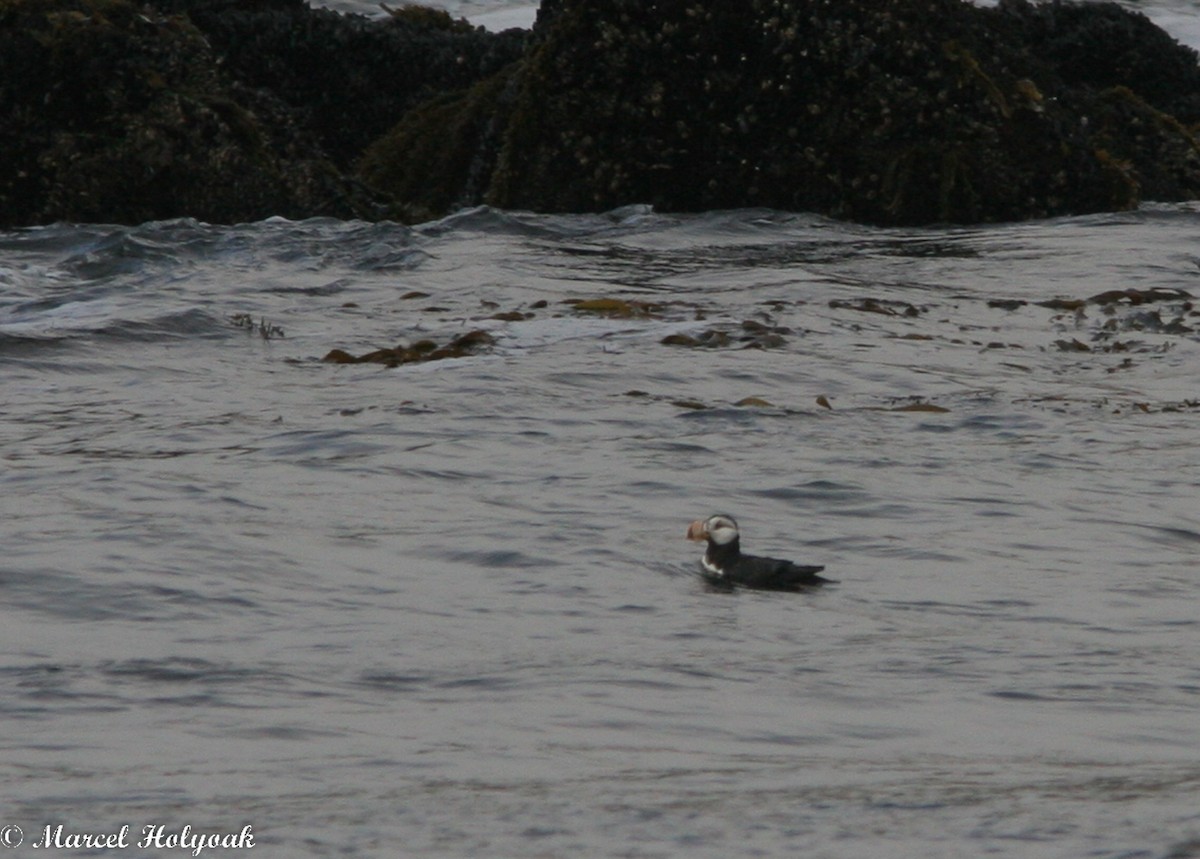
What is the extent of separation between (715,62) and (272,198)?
361 cm

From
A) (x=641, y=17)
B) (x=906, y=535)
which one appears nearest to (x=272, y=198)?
(x=641, y=17)

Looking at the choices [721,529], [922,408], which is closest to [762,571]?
[721,529]

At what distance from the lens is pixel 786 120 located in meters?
14.4

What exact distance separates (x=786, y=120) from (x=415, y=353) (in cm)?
577

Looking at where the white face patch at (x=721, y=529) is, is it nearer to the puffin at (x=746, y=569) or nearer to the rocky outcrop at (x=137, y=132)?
the puffin at (x=746, y=569)

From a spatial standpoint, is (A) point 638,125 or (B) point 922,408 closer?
(B) point 922,408

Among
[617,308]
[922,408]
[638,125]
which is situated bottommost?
[922,408]

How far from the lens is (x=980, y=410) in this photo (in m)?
8.56

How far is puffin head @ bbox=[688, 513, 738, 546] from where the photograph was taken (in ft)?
20.7

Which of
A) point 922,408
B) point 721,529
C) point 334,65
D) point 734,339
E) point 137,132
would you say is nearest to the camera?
point 721,529

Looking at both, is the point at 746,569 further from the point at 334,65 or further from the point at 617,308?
the point at 334,65

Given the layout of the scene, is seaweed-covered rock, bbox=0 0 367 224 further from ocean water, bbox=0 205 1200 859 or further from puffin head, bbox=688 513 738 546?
puffin head, bbox=688 513 738 546

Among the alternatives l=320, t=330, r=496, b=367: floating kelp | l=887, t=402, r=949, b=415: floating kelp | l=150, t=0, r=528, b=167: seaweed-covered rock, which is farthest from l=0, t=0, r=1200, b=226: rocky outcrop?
l=887, t=402, r=949, b=415: floating kelp

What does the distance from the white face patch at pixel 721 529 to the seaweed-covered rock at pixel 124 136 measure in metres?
8.36
